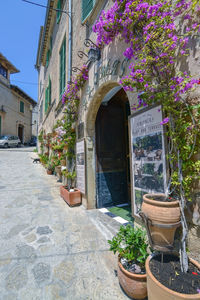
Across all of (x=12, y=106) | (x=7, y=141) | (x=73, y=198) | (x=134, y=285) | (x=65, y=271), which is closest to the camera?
(x=134, y=285)

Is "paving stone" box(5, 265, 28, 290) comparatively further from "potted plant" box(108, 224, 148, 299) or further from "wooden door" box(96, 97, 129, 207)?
"wooden door" box(96, 97, 129, 207)

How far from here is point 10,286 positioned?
66.6 inches

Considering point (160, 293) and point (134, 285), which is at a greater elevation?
point (160, 293)

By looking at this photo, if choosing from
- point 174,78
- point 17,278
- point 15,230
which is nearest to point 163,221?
point 174,78

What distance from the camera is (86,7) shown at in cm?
424

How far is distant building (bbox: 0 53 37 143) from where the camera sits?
22266 millimetres

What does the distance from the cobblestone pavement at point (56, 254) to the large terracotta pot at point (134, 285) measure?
0.13m

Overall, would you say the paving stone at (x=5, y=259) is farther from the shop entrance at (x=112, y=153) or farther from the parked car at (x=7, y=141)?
the parked car at (x=7, y=141)

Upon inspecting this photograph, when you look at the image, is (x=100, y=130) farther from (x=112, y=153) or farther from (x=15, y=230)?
(x=15, y=230)

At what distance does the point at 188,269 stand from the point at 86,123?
351 cm

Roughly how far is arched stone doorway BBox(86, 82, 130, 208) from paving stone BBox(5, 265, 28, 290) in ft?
7.25

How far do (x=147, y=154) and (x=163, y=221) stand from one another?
0.91 meters

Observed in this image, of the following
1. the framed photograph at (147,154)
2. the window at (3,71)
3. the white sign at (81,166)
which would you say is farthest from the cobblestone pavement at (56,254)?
the window at (3,71)

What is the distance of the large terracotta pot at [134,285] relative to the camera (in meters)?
1.50
